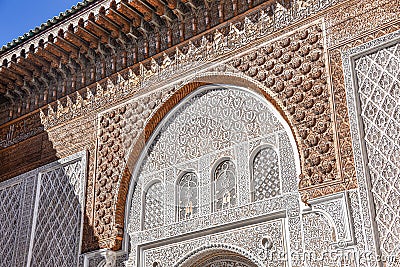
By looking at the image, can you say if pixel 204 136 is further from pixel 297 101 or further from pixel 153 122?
pixel 297 101

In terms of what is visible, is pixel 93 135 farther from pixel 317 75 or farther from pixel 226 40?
pixel 317 75

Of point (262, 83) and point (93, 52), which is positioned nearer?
point (262, 83)

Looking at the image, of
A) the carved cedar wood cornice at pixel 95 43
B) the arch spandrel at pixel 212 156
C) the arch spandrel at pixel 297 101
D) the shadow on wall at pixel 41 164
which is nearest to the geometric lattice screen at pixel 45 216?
the shadow on wall at pixel 41 164

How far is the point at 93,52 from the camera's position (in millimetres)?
5445

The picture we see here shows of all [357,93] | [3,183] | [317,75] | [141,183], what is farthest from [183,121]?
[3,183]

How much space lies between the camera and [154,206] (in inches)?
174

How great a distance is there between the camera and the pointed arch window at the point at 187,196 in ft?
13.7

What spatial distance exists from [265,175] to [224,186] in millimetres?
361

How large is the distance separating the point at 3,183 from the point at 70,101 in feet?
3.79

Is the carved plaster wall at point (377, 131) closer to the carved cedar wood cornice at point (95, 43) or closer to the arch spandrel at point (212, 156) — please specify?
the arch spandrel at point (212, 156)

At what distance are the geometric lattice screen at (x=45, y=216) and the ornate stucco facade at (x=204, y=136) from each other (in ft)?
0.05

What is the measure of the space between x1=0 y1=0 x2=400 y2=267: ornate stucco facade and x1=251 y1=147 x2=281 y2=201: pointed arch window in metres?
0.01

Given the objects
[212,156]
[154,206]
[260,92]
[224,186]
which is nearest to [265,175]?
[224,186]

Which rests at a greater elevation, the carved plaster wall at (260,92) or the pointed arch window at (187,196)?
the carved plaster wall at (260,92)
